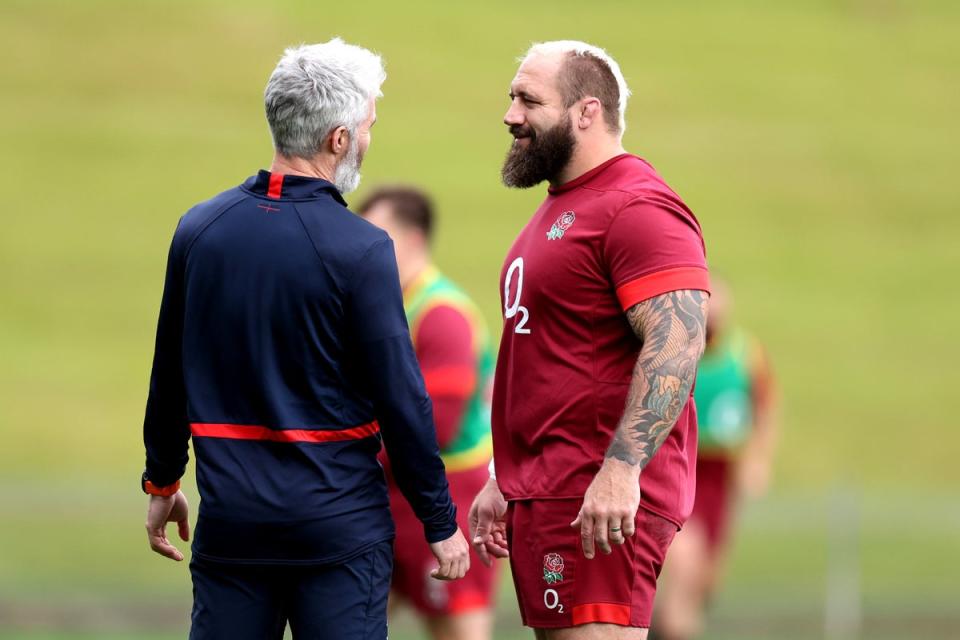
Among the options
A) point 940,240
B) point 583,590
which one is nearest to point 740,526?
point 583,590

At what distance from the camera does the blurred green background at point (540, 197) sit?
43.8 feet

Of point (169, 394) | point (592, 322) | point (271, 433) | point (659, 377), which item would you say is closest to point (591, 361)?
point (592, 322)

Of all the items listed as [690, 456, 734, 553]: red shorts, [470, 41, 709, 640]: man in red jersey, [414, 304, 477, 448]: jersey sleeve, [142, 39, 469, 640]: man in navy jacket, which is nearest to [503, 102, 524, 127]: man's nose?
[470, 41, 709, 640]: man in red jersey

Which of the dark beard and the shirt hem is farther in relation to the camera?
the dark beard

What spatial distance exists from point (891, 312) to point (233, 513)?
22.0m

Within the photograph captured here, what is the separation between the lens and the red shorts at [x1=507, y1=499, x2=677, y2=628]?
4617 millimetres

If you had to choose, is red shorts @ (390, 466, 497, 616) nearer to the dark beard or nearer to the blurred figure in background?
the dark beard

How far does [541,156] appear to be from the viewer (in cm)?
493

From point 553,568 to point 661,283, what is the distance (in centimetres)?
93

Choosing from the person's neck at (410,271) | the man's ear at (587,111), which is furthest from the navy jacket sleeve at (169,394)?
the person's neck at (410,271)

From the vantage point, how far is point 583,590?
4.63 metres

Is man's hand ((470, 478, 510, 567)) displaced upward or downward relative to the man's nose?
downward

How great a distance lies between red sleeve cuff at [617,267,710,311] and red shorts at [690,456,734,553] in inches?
234

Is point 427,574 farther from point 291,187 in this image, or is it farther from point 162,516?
point 291,187
